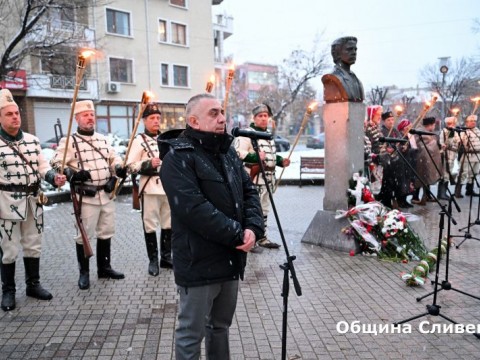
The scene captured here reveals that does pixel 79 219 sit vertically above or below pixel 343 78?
below

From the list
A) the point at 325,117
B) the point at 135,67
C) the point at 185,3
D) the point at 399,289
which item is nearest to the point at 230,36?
the point at 185,3

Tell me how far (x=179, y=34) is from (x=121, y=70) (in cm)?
571

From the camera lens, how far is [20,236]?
15.5ft

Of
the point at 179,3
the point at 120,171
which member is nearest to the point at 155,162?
the point at 120,171

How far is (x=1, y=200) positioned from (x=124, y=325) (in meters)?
1.84

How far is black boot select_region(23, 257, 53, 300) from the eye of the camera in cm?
481

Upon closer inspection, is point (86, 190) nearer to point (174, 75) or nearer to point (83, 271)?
point (83, 271)

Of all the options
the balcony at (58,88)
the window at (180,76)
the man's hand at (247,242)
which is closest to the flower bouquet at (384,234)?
the man's hand at (247,242)

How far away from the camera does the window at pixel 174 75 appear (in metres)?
31.7

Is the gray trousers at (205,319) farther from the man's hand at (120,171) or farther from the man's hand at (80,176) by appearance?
the man's hand at (120,171)

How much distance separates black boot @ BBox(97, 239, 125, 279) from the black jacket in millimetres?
2843

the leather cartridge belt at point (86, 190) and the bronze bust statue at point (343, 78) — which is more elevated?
the bronze bust statue at point (343, 78)

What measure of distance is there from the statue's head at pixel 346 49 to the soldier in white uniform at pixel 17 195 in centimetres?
444

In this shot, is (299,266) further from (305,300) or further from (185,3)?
(185,3)
